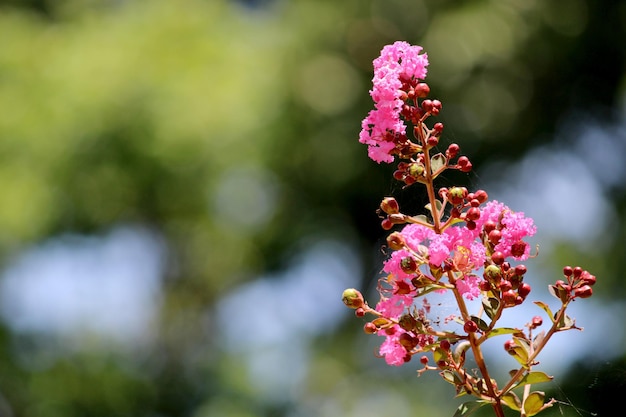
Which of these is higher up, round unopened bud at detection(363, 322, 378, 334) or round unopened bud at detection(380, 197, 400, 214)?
round unopened bud at detection(380, 197, 400, 214)

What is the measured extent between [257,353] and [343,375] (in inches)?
15.9

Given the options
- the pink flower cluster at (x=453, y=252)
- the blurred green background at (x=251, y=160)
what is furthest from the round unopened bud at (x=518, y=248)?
the blurred green background at (x=251, y=160)

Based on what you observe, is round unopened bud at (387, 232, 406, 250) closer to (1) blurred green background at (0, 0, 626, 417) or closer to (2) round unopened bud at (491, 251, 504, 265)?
(2) round unopened bud at (491, 251, 504, 265)

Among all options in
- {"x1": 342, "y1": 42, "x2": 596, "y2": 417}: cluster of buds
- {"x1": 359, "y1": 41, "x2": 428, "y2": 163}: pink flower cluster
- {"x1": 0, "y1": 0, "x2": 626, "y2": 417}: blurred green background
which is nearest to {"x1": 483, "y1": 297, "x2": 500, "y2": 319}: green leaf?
{"x1": 342, "y1": 42, "x2": 596, "y2": 417}: cluster of buds

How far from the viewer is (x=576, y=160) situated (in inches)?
126

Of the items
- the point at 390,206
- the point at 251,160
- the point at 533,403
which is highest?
the point at 251,160

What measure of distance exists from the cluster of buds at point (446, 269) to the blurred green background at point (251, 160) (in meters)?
2.52

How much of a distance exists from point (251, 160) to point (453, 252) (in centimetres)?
310

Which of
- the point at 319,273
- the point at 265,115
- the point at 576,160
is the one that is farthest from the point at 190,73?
the point at 576,160

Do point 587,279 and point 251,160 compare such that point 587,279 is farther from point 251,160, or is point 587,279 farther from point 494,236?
point 251,160

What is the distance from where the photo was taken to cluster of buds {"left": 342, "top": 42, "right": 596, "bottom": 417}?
0.49 meters

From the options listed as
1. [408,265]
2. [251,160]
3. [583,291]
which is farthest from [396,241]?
[251,160]

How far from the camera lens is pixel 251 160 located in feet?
11.9

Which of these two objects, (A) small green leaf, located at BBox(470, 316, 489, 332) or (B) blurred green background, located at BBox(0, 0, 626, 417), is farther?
(B) blurred green background, located at BBox(0, 0, 626, 417)
